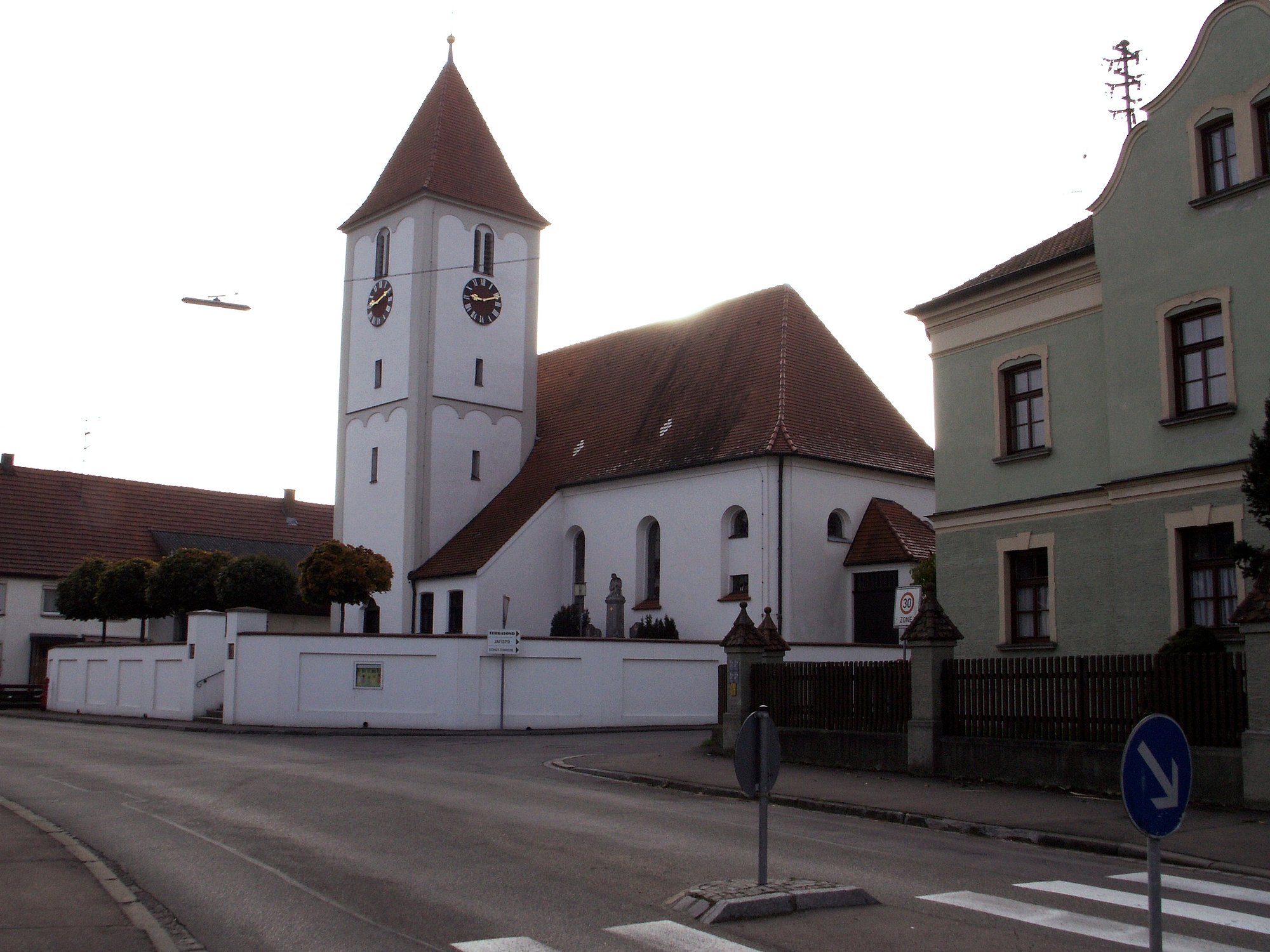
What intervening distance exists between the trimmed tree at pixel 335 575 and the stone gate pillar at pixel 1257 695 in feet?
78.8

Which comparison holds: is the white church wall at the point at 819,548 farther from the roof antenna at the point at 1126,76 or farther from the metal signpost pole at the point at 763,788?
the metal signpost pole at the point at 763,788

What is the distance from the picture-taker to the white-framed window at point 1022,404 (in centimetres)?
2145

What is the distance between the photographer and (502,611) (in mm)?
37406

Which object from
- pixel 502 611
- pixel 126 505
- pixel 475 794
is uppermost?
pixel 126 505

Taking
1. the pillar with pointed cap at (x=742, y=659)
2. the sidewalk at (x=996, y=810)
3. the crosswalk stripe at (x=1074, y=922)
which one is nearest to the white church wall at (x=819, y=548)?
the pillar with pointed cap at (x=742, y=659)

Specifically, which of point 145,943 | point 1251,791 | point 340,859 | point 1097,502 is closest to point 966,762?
point 1251,791

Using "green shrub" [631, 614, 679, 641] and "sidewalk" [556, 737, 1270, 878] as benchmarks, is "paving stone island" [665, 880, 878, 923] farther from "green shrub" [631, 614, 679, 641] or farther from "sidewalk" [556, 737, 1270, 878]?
"green shrub" [631, 614, 679, 641]

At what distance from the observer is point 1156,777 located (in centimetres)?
571

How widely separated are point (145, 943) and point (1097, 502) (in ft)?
55.2

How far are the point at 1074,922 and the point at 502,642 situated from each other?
2041cm

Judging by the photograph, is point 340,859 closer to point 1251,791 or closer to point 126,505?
point 1251,791

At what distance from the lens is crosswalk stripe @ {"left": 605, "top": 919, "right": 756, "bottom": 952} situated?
23.2 feet

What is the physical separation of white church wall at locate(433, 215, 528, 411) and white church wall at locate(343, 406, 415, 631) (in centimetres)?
218

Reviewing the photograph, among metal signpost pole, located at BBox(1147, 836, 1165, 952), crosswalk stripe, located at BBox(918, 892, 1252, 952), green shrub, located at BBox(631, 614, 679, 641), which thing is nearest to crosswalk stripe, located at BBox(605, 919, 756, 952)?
crosswalk stripe, located at BBox(918, 892, 1252, 952)
